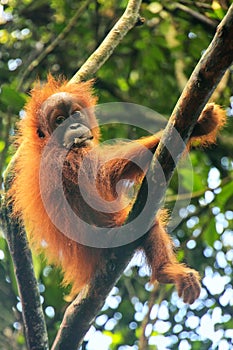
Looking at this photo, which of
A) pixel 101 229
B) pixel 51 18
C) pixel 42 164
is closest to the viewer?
pixel 101 229

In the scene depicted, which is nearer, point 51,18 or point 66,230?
point 66,230

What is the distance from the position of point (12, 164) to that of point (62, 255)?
0.66 meters

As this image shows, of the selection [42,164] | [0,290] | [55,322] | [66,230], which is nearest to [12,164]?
[42,164]

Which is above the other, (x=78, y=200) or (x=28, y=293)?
(x=78, y=200)

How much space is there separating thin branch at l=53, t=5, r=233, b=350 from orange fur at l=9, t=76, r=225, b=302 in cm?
35

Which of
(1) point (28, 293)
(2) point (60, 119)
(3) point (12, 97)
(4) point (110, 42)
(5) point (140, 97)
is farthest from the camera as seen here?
(5) point (140, 97)

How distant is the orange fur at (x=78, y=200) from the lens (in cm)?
359

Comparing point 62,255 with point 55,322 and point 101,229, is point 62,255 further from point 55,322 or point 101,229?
point 55,322

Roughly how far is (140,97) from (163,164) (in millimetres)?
3558

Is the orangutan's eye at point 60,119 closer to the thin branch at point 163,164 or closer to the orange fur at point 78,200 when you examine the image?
the orange fur at point 78,200

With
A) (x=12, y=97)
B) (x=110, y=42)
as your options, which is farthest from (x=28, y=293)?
(x=110, y=42)

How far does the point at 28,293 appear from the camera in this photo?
3396mm

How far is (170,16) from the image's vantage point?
5973 millimetres

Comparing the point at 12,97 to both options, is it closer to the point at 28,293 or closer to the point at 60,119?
the point at 60,119
